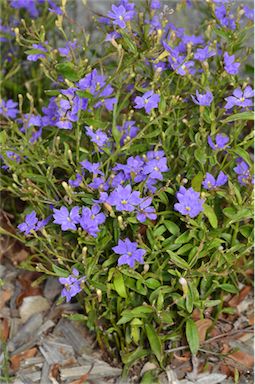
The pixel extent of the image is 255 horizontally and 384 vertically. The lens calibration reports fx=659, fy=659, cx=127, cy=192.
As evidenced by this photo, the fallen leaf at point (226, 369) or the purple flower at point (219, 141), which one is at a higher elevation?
the purple flower at point (219, 141)

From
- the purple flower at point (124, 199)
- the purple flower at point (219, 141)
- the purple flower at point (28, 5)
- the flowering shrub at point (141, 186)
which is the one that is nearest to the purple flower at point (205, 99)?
the flowering shrub at point (141, 186)

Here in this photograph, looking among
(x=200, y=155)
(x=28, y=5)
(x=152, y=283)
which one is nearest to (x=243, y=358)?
(x=152, y=283)

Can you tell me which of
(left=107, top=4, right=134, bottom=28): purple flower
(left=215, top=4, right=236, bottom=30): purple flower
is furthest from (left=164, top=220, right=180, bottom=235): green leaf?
(left=215, top=4, right=236, bottom=30): purple flower

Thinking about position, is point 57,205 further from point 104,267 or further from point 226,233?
point 226,233

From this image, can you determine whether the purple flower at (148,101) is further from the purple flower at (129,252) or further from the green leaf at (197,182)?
the purple flower at (129,252)

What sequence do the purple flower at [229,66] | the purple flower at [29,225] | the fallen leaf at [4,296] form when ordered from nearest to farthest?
the purple flower at [29,225]
the purple flower at [229,66]
the fallen leaf at [4,296]

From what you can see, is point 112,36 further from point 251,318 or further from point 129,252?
point 251,318
